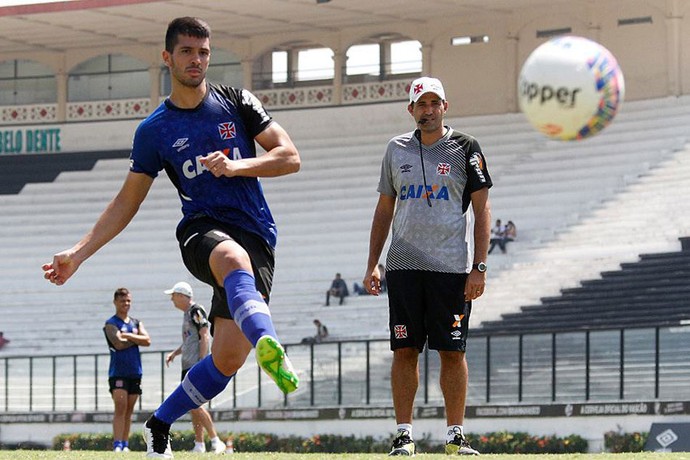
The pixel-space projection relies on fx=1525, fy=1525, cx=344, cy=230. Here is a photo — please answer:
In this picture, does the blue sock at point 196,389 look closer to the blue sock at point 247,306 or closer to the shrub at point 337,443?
the blue sock at point 247,306

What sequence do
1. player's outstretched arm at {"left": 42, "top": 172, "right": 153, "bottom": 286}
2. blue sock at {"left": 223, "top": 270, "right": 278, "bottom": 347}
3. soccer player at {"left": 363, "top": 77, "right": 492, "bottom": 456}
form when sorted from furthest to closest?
soccer player at {"left": 363, "top": 77, "right": 492, "bottom": 456}
player's outstretched arm at {"left": 42, "top": 172, "right": 153, "bottom": 286}
blue sock at {"left": 223, "top": 270, "right": 278, "bottom": 347}

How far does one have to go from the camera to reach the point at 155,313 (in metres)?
32.5

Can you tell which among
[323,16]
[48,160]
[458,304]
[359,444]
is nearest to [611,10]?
[323,16]

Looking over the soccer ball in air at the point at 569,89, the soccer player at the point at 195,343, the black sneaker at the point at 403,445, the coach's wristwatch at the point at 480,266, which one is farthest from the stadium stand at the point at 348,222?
the black sneaker at the point at 403,445

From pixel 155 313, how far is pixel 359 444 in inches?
473

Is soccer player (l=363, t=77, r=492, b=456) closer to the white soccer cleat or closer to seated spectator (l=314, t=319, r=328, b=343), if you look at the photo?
the white soccer cleat

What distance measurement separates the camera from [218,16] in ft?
133

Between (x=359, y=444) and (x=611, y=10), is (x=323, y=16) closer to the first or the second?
(x=611, y=10)

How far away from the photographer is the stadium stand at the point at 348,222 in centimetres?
2927

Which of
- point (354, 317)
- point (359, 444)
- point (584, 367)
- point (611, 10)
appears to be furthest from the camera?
point (611, 10)

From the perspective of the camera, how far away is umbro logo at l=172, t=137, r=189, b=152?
26.2 ft

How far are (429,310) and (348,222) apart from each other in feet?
82.7

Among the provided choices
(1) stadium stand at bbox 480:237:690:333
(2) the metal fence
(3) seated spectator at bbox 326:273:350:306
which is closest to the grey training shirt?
(2) the metal fence

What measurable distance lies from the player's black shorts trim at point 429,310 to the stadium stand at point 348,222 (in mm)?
17454
